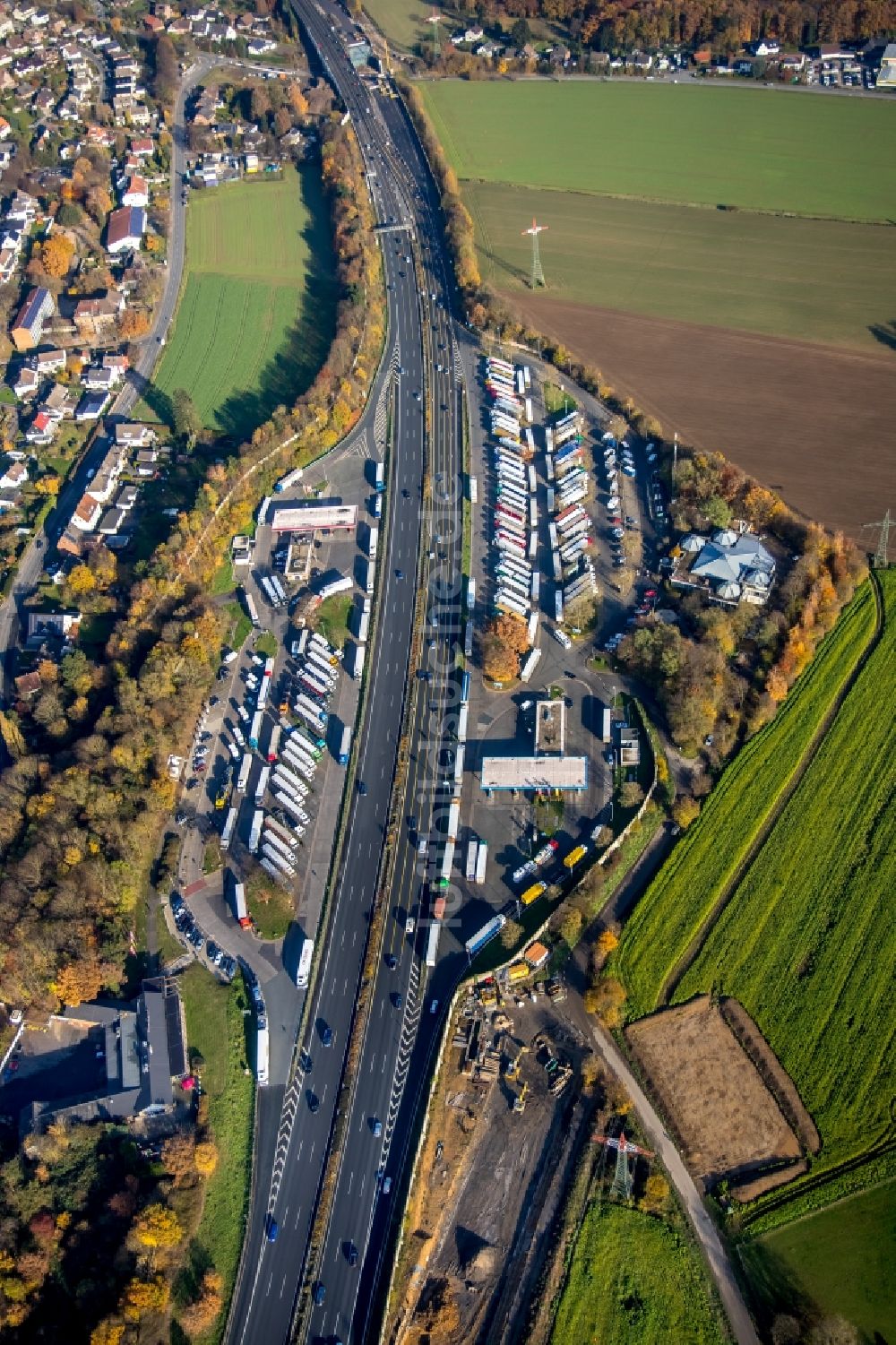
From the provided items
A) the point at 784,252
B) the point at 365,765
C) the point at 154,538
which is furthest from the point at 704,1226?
the point at 784,252

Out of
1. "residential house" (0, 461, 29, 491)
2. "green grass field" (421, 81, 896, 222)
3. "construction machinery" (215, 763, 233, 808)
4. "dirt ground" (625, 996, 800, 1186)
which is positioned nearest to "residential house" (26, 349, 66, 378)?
"residential house" (0, 461, 29, 491)

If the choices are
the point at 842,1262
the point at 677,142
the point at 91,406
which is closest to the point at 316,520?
the point at 91,406

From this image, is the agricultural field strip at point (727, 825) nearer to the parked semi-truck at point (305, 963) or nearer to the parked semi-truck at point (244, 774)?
the parked semi-truck at point (305, 963)

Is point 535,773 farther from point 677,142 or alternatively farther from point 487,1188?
point 677,142

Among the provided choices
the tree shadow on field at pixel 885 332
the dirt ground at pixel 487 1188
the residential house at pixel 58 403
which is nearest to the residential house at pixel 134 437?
the residential house at pixel 58 403

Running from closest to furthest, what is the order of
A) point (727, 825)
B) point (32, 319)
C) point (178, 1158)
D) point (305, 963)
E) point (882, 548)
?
point (178, 1158) < point (305, 963) < point (727, 825) < point (882, 548) < point (32, 319)

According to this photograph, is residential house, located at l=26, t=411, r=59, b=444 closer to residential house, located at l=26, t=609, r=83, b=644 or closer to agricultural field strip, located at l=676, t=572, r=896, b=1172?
residential house, located at l=26, t=609, r=83, b=644
